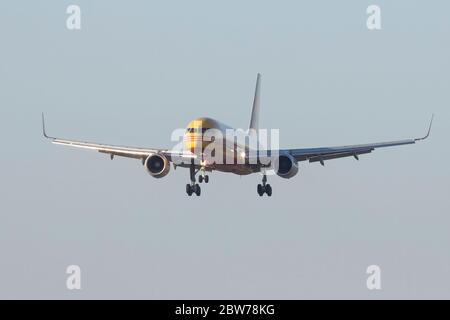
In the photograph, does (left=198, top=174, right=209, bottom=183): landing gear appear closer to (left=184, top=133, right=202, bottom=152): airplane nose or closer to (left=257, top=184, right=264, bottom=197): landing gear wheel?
(left=184, top=133, right=202, bottom=152): airplane nose

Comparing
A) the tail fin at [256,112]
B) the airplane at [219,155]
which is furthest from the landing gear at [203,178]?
the tail fin at [256,112]

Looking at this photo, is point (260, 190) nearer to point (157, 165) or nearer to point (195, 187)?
point (195, 187)

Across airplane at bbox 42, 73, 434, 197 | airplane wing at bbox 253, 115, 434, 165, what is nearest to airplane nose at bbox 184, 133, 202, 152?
airplane at bbox 42, 73, 434, 197

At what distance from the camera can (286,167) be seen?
111562 millimetres

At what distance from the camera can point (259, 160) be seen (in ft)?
362

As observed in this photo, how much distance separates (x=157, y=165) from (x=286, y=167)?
31.3 ft

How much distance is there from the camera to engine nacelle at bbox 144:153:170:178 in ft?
359

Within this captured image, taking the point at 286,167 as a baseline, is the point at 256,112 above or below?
above

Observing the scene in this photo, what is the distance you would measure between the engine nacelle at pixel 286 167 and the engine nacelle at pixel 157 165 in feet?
27.2

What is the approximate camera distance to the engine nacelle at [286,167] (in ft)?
366

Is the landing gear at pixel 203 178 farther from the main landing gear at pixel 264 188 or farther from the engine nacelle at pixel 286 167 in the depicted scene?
the main landing gear at pixel 264 188

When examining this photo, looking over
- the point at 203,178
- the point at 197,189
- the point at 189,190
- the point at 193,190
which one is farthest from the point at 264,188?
the point at 189,190
